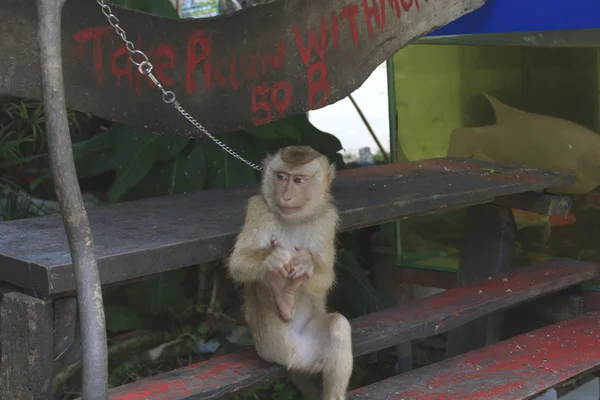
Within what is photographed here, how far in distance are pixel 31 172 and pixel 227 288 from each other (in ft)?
3.95

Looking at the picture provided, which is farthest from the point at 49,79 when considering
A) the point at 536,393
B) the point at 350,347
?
the point at 536,393

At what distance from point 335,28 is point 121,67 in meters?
0.88

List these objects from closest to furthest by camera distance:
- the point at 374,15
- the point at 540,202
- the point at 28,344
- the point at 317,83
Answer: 1. the point at 28,344
2. the point at 317,83
3. the point at 374,15
4. the point at 540,202

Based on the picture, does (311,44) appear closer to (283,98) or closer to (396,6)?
(283,98)

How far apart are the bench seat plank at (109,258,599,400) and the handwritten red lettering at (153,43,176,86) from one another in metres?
0.93

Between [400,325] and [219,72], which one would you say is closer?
[219,72]

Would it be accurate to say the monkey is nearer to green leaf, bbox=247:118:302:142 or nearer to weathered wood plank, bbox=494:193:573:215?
green leaf, bbox=247:118:302:142

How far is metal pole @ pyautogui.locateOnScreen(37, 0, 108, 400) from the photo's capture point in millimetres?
1780

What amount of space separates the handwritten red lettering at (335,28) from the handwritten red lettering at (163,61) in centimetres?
66

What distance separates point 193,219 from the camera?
9.48 ft

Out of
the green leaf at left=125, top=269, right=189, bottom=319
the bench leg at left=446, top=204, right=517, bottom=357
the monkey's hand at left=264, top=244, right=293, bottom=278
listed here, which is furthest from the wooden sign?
the green leaf at left=125, top=269, right=189, bottom=319

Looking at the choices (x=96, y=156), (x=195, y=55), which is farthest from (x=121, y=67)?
(x=96, y=156)

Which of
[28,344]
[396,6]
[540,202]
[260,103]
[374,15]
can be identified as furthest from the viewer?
[540,202]

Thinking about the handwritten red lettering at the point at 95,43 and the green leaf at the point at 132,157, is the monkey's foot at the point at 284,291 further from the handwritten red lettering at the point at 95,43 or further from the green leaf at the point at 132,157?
the green leaf at the point at 132,157
